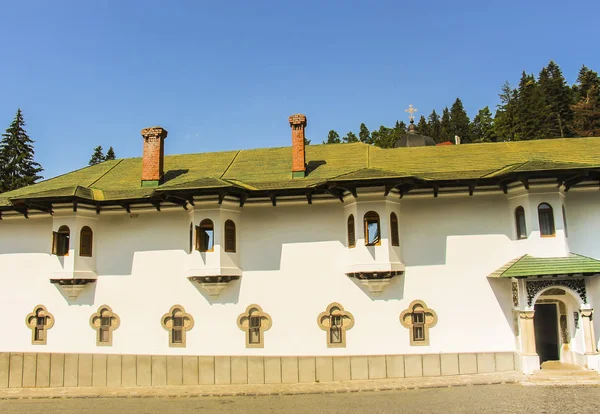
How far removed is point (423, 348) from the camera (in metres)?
15.1

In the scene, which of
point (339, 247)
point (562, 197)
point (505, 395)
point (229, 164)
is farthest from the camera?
point (229, 164)

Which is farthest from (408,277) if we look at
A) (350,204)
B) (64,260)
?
(64,260)

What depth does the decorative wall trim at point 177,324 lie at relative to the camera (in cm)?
1609

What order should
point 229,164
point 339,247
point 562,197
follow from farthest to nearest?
point 229,164
point 339,247
point 562,197

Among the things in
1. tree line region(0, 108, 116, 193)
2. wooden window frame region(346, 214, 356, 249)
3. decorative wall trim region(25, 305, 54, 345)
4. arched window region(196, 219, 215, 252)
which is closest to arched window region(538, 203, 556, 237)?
wooden window frame region(346, 214, 356, 249)

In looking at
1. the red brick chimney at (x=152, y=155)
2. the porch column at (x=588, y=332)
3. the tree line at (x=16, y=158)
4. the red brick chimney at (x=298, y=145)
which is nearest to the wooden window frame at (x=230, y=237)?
the red brick chimney at (x=298, y=145)

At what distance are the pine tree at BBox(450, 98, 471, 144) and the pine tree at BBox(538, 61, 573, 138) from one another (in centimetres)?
1395

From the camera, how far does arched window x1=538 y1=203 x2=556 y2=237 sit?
14.6 m

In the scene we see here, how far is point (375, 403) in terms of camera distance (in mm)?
12688

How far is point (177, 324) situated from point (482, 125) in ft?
248

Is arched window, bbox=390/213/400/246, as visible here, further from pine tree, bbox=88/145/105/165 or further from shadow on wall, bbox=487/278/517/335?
pine tree, bbox=88/145/105/165

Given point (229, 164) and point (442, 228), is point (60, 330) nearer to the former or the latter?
point (229, 164)

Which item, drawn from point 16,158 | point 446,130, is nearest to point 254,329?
point 16,158

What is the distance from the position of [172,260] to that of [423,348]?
913 cm
